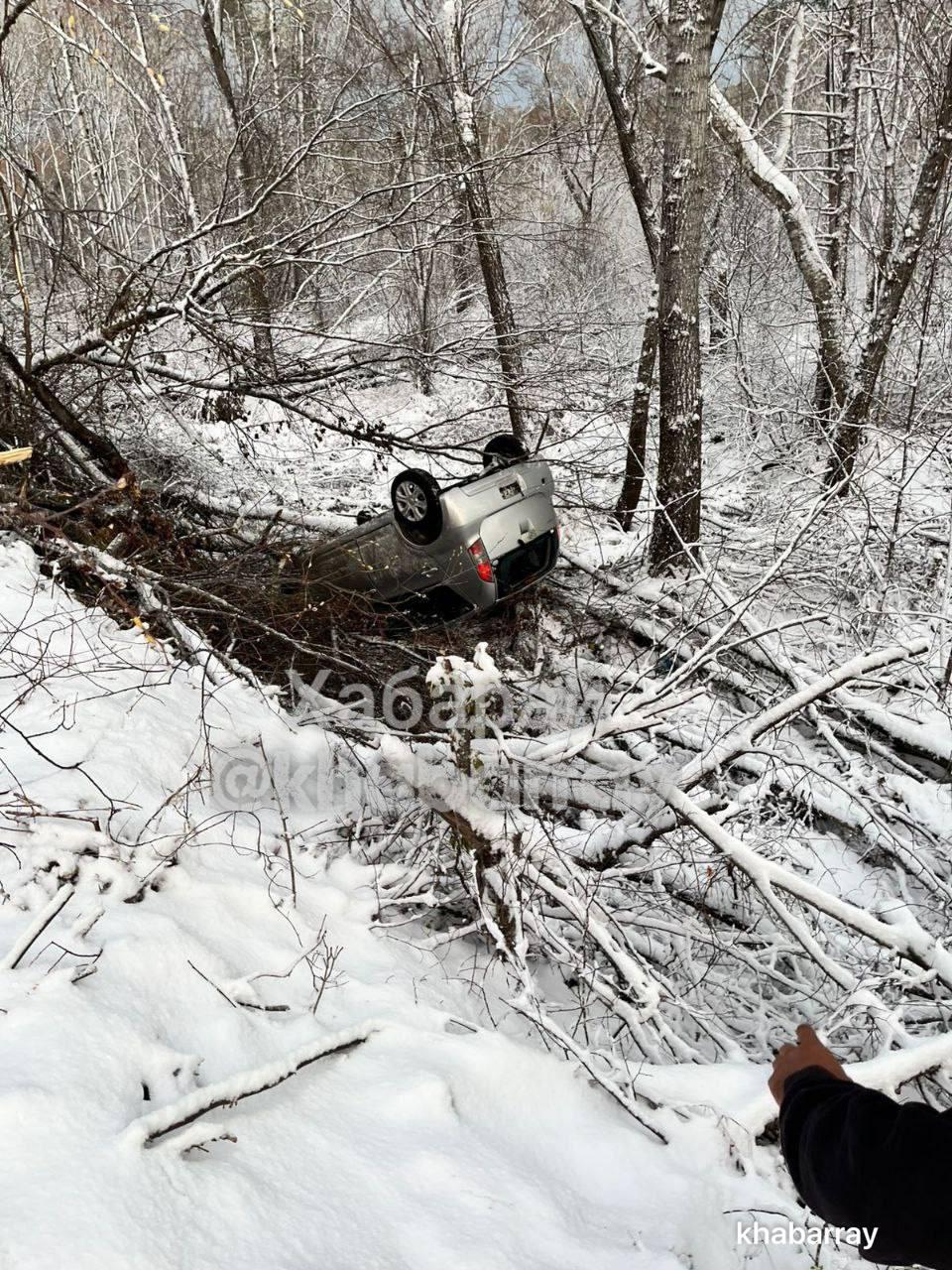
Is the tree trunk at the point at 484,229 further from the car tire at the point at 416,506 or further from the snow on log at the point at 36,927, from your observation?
the snow on log at the point at 36,927

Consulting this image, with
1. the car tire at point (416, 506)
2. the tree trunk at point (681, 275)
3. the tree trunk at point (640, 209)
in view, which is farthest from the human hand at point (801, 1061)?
the tree trunk at point (640, 209)

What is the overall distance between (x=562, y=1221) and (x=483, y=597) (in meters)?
3.76

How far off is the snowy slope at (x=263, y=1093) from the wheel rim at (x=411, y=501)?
97.3 inches

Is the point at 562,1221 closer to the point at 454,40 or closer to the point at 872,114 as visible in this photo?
the point at 454,40

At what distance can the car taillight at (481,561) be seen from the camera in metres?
5.07

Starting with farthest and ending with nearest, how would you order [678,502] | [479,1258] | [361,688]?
[678,502] → [361,688] → [479,1258]

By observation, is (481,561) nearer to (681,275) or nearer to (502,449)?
(502,449)

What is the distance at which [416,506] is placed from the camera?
5152 mm

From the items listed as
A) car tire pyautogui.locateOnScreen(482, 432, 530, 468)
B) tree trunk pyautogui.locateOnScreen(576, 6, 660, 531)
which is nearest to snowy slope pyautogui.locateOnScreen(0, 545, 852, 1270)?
car tire pyautogui.locateOnScreen(482, 432, 530, 468)

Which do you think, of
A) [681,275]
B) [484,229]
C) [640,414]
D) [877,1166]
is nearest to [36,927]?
[877,1166]

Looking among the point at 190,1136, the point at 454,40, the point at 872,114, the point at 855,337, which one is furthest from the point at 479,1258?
the point at 872,114

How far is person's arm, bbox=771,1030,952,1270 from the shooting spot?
3.62 ft

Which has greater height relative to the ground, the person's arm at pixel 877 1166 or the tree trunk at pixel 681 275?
the tree trunk at pixel 681 275

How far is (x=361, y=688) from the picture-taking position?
13.5ft
